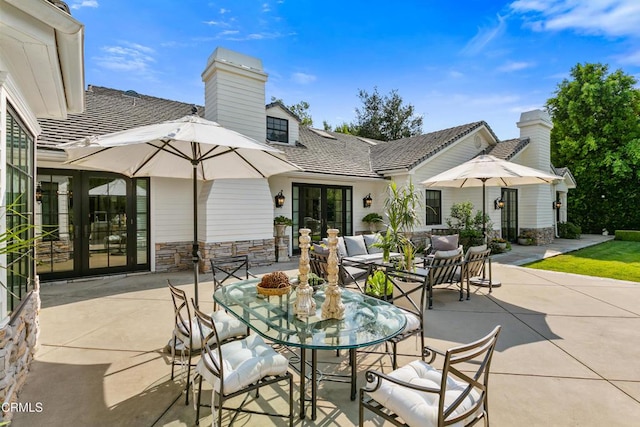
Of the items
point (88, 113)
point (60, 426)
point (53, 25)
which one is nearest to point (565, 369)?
point (60, 426)

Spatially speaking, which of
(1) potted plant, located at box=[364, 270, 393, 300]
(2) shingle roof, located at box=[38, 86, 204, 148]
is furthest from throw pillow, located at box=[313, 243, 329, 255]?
(2) shingle roof, located at box=[38, 86, 204, 148]

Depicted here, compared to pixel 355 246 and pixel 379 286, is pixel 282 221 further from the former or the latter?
pixel 379 286

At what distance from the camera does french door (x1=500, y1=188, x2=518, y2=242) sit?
45.9 feet

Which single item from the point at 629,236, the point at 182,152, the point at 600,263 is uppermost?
the point at 182,152

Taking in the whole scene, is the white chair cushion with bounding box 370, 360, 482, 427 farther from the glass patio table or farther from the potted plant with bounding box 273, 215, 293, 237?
the potted plant with bounding box 273, 215, 293, 237

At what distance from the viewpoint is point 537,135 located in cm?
1398

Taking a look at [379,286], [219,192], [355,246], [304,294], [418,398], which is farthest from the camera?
[219,192]

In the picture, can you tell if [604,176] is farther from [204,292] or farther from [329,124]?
[204,292]

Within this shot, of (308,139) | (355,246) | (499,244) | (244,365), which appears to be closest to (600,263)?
(499,244)

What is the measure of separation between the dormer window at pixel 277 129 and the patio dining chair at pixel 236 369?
367 inches

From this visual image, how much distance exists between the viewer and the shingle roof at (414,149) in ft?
38.2

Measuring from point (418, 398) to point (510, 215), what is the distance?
14.7 meters

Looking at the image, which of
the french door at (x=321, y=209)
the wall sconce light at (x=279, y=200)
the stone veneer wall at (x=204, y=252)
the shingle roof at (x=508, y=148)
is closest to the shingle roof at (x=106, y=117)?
the stone veneer wall at (x=204, y=252)

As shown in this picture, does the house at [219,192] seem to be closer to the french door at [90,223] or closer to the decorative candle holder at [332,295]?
the french door at [90,223]
